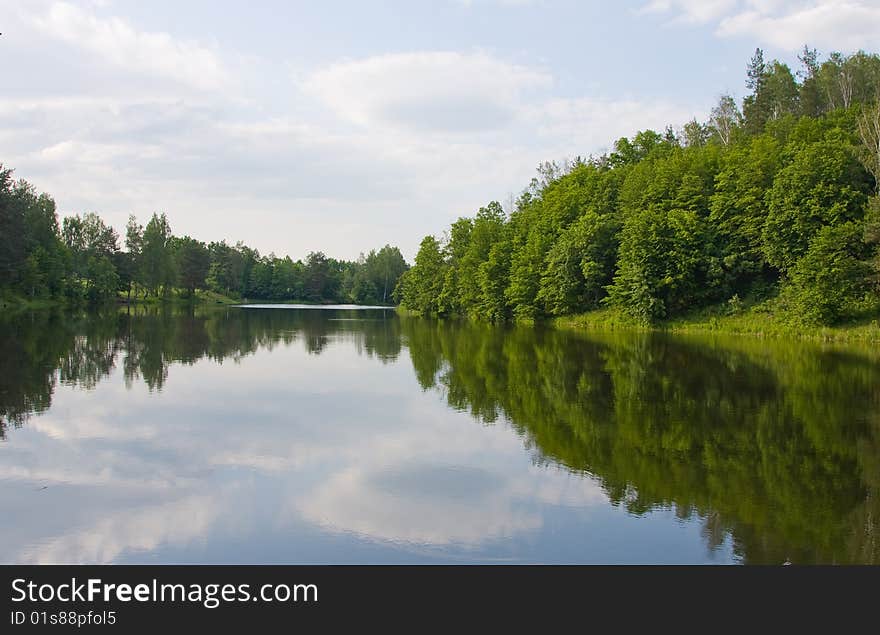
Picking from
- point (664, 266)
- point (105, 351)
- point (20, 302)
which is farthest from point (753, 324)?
point (20, 302)

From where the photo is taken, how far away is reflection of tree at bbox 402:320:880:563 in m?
8.91

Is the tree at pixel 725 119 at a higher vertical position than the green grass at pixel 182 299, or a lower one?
higher

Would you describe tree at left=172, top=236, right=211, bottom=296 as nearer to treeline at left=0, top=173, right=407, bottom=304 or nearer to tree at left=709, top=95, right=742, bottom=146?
treeline at left=0, top=173, right=407, bottom=304

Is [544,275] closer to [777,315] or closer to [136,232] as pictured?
[777,315]

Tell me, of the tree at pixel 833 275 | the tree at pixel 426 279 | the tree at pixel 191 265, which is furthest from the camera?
the tree at pixel 191 265

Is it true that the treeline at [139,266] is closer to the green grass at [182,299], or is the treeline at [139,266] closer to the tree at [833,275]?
the green grass at [182,299]

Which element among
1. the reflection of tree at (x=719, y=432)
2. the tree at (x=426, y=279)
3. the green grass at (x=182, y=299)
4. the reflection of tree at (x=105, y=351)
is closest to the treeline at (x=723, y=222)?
the tree at (x=426, y=279)

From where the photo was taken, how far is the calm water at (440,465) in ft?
27.0

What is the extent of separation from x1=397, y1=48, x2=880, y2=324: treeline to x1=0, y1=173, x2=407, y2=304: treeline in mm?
52571

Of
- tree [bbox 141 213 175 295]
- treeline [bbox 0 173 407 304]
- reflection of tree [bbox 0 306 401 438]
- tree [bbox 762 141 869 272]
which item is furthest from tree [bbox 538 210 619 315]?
tree [bbox 141 213 175 295]

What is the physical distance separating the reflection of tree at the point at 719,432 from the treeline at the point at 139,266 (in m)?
65.0
